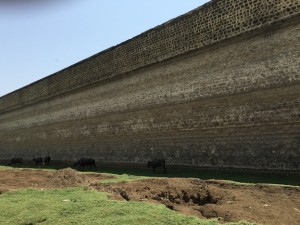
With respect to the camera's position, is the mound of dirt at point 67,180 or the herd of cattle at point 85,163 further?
the herd of cattle at point 85,163

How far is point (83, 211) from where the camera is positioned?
22.0 ft

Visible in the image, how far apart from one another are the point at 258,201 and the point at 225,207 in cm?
92

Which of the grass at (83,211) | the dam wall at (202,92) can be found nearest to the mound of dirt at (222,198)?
the grass at (83,211)

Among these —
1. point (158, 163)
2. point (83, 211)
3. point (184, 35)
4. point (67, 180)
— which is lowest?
point (83, 211)

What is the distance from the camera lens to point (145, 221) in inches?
226

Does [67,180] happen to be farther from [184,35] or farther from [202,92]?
[184,35]

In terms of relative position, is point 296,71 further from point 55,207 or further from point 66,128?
point 66,128

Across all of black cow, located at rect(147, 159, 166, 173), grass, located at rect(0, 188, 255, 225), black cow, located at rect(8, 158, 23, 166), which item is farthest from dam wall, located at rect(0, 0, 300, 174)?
black cow, located at rect(8, 158, 23, 166)

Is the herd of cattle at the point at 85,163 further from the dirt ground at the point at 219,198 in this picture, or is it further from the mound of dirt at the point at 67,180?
the dirt ground at the point at 219,198

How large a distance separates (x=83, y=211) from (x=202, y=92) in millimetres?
7312

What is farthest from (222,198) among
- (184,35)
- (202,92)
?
(184,35)

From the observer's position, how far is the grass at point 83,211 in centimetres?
583

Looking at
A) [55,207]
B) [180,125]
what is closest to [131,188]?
[55,207]

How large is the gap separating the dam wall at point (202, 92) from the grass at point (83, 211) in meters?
5.12
